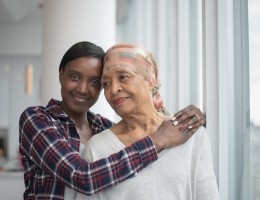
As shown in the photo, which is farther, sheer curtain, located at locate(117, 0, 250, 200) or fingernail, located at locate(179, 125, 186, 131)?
sheer curtain, located at locate(117, 0, 250, 200)

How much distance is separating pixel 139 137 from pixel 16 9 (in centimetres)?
473

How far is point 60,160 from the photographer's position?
4.31ft

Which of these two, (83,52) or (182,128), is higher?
(83,52)

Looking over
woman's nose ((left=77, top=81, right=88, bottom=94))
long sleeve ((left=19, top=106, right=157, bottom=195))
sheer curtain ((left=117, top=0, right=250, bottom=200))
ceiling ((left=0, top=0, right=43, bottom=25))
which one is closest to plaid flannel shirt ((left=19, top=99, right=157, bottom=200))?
long sleeve ((left=19, top=106, right=157, bottom=195))

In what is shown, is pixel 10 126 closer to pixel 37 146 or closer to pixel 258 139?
pixel 37 146

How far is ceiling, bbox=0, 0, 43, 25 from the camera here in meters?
5.12

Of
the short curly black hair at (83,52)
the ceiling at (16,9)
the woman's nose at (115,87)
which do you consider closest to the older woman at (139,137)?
the woman's nose at (115,87)

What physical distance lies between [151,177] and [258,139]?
40 cm

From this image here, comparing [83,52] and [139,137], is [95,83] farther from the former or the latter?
[139,137]

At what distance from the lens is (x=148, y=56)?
4.40 ft

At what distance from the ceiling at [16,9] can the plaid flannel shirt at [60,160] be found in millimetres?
3718

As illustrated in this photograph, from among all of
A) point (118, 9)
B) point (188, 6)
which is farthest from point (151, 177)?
point (118, 9)

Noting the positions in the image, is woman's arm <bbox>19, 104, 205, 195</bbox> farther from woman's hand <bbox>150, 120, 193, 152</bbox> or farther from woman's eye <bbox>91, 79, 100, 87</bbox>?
woman's eye <bbox>91, 79, 100, 87</bbox>

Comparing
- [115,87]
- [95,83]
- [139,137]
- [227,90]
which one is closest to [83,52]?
[95,83]
